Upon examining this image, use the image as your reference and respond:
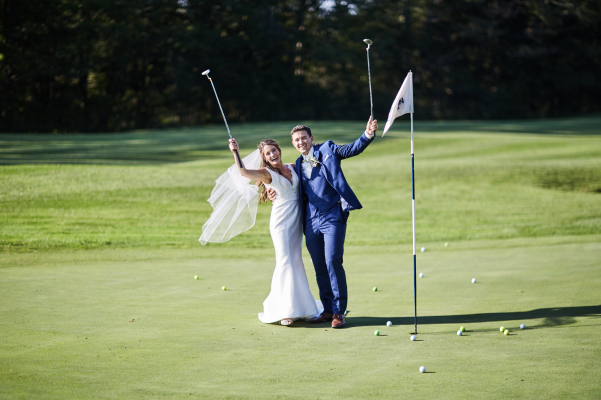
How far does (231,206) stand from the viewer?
272 inches

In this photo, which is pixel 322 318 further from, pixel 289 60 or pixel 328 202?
pixel 289 60

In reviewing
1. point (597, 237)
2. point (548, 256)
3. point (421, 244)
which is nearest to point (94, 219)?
point (421, 244)

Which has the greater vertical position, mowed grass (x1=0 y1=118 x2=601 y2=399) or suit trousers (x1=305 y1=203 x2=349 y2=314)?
suit trousers (x1=305 y1=203 x2=349 y2=314)

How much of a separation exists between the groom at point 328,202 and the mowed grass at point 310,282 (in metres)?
0.40

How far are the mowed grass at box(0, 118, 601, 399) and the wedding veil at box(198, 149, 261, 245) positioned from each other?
0.79 metres

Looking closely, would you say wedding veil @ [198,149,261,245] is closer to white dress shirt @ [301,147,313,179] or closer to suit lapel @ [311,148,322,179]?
white dress shirt @ [301,147,313,179]

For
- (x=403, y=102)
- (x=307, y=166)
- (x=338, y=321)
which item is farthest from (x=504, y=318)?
(x=307, y=166)

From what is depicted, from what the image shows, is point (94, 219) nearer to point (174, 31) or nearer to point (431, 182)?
point (431, 182)

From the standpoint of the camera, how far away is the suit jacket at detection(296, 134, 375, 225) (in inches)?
246

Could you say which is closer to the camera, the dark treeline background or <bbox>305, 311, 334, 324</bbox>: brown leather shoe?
<bbox>305, 311, 334, 324</bbox>: brown leather shoe

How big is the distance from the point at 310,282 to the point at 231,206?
2121mm

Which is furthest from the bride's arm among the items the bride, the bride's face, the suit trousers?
the suit trousers

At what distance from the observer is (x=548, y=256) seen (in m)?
9.88

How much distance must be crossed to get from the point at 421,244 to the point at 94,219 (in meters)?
6.92
